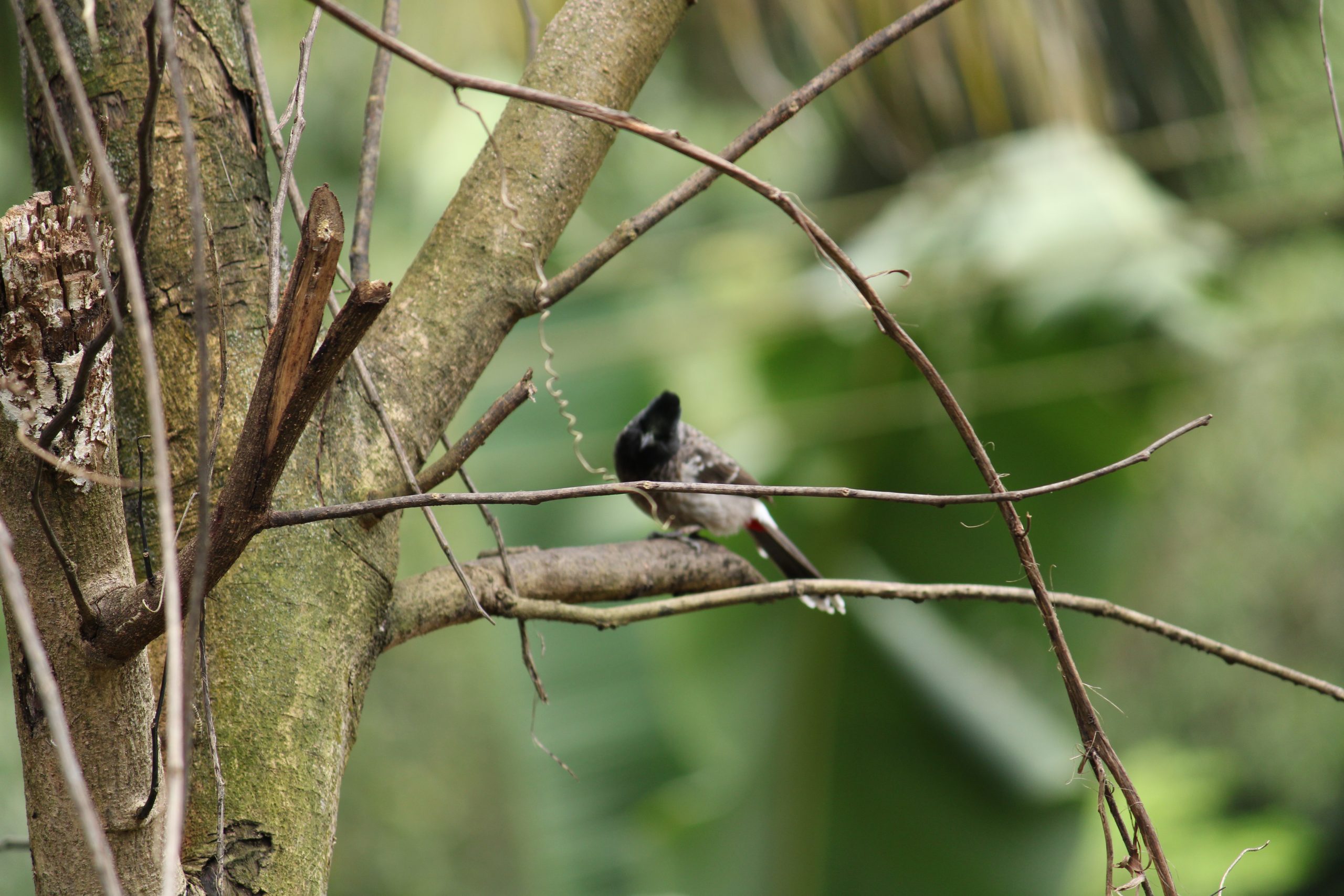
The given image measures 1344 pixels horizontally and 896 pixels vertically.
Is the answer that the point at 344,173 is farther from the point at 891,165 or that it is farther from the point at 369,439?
the point at 369,439

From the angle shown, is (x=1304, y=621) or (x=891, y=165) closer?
(x=891, y=165)

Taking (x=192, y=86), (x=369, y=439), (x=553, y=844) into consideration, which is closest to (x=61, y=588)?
(x=369, y=439)

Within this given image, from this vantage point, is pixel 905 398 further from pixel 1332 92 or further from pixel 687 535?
pixel 1332 92

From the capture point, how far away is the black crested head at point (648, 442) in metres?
3.70

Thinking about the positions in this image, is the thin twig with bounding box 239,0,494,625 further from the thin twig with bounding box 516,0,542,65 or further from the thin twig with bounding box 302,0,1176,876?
the thin twig with bounding box 516,0,542,65

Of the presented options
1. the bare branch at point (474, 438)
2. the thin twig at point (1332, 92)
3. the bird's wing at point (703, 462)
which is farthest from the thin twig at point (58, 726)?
the bird's wing at point (703, 462)

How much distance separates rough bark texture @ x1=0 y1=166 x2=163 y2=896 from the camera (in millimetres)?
1032

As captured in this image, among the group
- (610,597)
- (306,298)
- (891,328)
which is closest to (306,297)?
(306,298)

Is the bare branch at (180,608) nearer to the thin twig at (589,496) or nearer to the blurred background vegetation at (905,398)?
the thin twig at (589,496)

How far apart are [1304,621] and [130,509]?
10897mm

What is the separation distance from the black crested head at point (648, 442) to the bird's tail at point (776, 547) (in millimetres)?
415

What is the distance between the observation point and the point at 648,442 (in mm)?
3746

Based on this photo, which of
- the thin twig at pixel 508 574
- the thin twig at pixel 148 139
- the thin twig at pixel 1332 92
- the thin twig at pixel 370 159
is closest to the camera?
the thin twig at pixel 148 139

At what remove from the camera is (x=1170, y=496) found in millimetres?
9719
